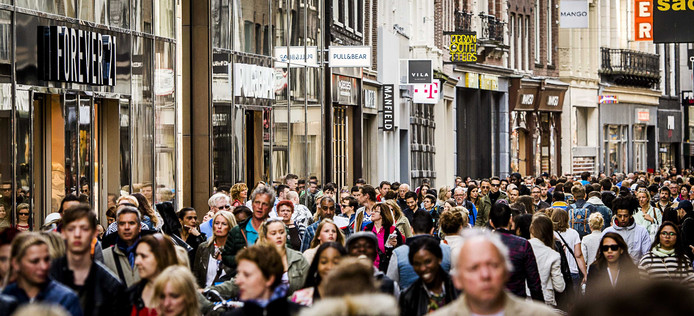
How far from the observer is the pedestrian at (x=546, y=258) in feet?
35.2

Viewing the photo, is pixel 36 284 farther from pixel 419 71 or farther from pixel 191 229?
pixel 419 71

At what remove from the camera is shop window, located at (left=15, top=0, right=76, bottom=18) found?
1498 cm

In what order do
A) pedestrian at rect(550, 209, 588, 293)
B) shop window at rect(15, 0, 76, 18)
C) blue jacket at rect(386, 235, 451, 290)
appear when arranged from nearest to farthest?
blue jacket at rect(386, 235, 451, 290) → pedestrian at rect(550, 209, 588, 293) → shop window at rect(15, 0, 76, 18)

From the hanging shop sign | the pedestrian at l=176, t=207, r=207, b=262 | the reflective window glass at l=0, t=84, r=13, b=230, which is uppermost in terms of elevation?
the hanging shop sign

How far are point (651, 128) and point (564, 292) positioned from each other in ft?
191

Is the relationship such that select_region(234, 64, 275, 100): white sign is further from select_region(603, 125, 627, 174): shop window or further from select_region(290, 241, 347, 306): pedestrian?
select_region(603, 125, 627, 174): shop window

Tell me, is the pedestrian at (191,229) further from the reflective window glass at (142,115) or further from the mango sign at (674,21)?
the mango sign at (674,21)

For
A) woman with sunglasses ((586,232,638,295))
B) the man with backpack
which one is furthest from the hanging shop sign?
woman with sunglasses ((586,232,638,295))

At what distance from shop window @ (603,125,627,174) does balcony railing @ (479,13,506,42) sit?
14848 mm

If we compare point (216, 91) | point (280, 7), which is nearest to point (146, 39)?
point (216, 91)

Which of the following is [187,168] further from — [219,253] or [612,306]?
[612,306]

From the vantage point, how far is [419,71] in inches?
1443

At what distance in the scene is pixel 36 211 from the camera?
15672 mm

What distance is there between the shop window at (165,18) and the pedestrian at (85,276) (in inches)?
504
